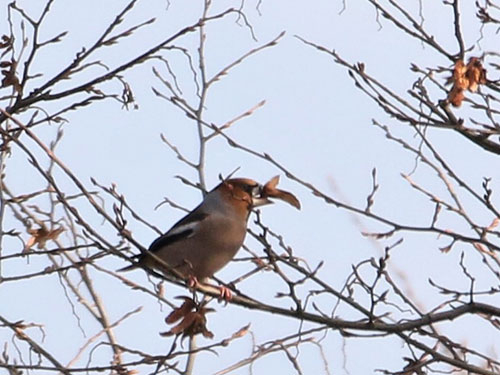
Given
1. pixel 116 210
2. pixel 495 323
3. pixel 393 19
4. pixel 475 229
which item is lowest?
pixel 495 323

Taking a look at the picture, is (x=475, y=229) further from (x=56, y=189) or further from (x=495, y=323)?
(x=56, y=189)

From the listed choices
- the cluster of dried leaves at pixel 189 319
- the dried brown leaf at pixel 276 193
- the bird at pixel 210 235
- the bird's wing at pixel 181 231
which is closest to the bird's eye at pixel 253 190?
the bird at pixel 210 235

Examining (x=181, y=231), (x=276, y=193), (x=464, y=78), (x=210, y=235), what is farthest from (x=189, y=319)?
(x=181, y=231)

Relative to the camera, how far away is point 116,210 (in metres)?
3.86

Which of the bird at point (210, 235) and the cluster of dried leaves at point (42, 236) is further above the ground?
the bird at point (210, 235)

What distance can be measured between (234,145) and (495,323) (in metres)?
1.29

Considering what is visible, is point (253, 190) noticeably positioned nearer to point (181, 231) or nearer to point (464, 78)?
point (181, 231)

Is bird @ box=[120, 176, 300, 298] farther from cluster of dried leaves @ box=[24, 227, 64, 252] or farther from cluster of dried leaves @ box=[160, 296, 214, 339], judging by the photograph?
cluster of dried leaves @ box=[160, 296, 214, 339]

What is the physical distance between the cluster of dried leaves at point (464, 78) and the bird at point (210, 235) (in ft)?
4.63

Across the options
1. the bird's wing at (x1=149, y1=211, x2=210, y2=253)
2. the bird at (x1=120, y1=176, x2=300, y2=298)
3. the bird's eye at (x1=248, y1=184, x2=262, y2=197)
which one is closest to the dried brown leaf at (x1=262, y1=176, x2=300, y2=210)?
the bird at (x1=120, y1=176, x2=300, y2=298)

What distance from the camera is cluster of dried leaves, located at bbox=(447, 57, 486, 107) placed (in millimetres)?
4055

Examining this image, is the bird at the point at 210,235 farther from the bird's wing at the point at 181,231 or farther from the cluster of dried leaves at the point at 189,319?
the cluster of dried leaves at the point at 189,319

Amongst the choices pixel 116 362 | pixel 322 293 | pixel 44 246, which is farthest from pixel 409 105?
pixel 116 362

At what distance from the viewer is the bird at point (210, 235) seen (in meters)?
5.41
